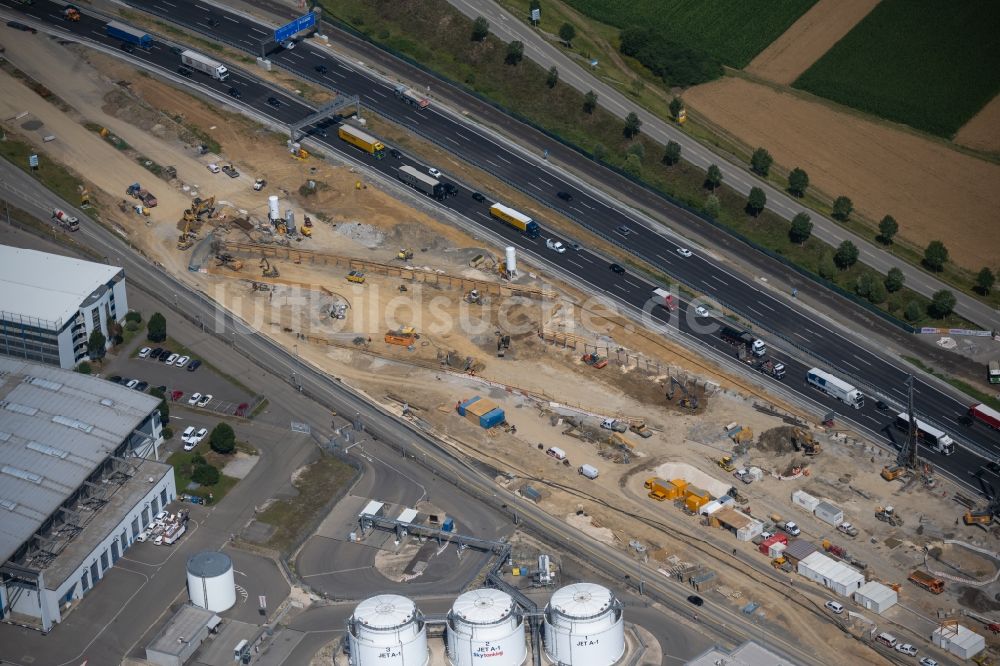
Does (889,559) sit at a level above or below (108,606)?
above

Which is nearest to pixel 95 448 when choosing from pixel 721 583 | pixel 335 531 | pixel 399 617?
pixel 335 531

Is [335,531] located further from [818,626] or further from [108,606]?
[818,626]

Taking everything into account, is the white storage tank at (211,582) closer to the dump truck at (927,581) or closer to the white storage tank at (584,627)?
the white storage tank at (584,627)

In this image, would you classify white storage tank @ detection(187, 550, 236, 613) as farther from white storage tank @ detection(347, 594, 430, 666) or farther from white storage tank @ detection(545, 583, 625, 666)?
white storage tank @ detection(545, 583, 625, 666)

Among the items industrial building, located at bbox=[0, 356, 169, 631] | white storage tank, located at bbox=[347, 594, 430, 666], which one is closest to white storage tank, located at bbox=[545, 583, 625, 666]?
white storage tank, located at bbox=[347, 594, 430, 666]

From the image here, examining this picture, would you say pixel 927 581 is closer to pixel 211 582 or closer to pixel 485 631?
pixel 485 631

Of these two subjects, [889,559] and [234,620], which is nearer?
[234,620]
